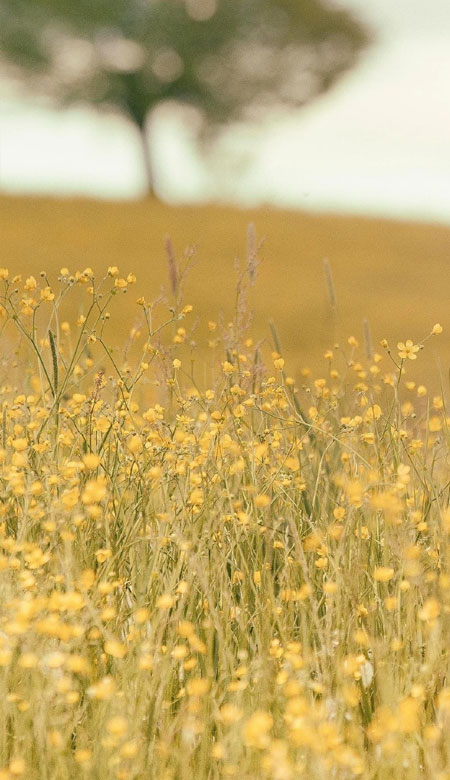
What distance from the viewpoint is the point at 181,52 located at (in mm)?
24969

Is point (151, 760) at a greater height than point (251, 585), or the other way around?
point (251, 585)

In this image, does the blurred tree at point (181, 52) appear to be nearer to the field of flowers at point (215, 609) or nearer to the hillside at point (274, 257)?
the hillside at point (274, 257)

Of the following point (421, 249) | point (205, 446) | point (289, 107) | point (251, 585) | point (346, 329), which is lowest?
point (251, 585)

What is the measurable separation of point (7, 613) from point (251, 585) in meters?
0.69

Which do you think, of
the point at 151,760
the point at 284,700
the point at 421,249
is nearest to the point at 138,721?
the point at 151,760

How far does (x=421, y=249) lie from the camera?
16.2 meters

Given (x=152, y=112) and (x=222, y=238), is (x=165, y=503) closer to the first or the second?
(x=222, y=238)

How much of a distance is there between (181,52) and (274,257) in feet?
40.3

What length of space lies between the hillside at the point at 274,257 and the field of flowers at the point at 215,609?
22.2 feet

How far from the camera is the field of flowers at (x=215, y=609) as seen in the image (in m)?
1.83

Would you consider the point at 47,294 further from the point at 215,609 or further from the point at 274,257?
the point at 274,257

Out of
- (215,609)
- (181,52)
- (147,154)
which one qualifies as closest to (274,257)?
(147,154)

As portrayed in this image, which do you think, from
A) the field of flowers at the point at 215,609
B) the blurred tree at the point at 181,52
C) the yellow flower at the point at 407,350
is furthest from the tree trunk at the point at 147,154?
the yellow flower at the point at 407,350

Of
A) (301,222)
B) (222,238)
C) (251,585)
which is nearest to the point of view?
(251,585)
